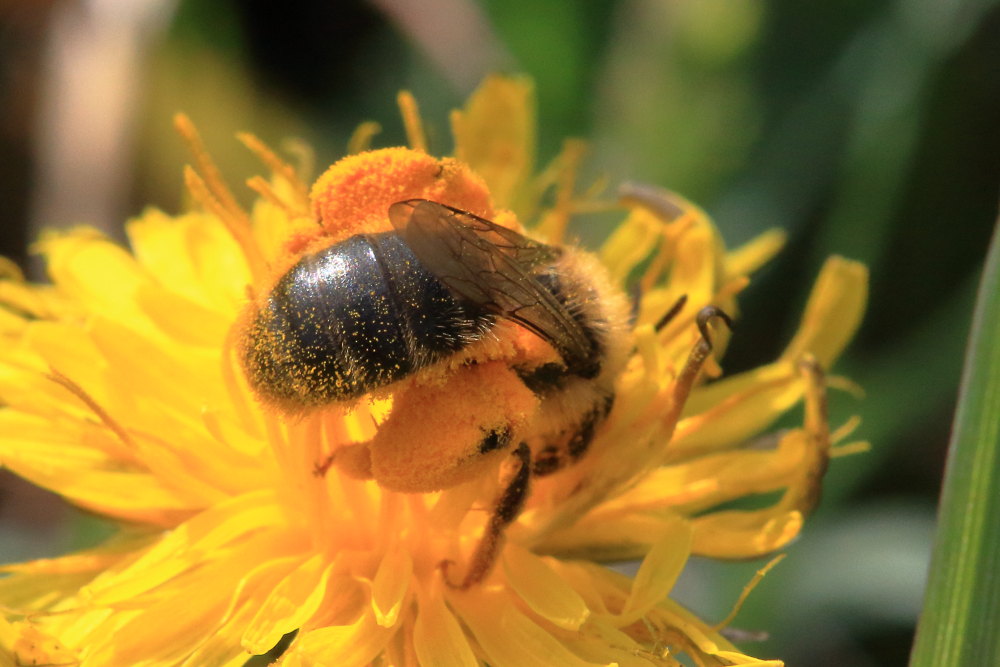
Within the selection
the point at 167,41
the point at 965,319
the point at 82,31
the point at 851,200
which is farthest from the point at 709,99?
the point at 82,31

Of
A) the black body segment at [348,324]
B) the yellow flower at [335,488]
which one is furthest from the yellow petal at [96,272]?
the black body segment at [348,324]

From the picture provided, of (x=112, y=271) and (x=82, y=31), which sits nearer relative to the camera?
(x=112, y=271)

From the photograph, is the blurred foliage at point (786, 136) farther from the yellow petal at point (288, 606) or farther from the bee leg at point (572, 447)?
the yellow petal at point (288, 606)

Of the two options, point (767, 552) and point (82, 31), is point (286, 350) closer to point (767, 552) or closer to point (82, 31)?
point (767, 552)

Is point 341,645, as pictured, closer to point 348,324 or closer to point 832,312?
point 348,324

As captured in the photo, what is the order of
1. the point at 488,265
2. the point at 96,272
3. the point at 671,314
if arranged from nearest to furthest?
the point at 488,265
the point at 671,314
the point at 96,272

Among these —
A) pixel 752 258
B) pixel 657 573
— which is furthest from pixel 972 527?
pixel 752 258
